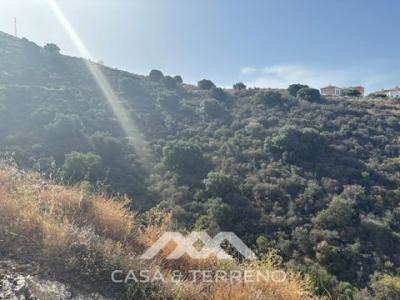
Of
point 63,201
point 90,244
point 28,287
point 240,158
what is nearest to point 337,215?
point 240,158

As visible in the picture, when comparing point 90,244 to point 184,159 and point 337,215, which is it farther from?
point 184,159

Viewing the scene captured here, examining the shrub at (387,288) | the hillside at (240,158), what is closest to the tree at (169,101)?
the hillside at (240,158)

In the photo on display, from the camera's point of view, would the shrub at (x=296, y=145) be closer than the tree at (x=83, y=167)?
No

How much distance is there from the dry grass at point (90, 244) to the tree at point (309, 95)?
33.3m

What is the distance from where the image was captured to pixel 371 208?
18.9 meters

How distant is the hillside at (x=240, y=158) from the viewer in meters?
16.0

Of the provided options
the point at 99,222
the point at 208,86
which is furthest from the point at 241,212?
the point at 208,86

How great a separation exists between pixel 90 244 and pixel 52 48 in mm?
39424

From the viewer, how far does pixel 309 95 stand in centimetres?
3662

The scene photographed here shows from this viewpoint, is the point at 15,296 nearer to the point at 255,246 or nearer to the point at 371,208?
the point at 255,246

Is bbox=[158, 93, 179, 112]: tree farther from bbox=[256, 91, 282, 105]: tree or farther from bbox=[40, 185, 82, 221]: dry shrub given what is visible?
bbox=[40, 185, 82, 221]: dry shrub

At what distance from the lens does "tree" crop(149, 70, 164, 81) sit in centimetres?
4121

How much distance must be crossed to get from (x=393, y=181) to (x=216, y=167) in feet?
30.1

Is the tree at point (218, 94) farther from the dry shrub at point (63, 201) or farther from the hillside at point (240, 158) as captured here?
the dry shrub at point (63, 201)
